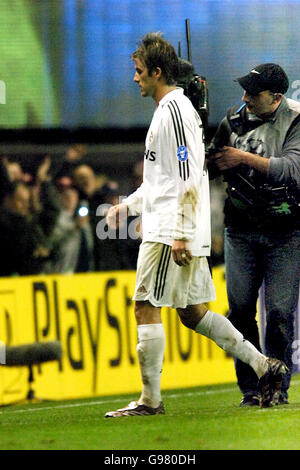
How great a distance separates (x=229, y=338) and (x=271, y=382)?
0.36 m

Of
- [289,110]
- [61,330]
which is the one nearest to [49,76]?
[61,330]

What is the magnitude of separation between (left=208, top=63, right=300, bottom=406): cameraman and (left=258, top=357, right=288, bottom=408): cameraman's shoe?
0.34 m

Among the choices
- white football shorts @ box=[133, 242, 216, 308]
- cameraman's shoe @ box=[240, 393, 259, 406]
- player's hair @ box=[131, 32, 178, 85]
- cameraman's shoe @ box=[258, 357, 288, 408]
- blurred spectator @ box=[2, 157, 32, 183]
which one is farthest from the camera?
blurred spectator @ box=[2, 157, 32, 183]

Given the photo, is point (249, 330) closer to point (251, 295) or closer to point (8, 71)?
point (251, 295)

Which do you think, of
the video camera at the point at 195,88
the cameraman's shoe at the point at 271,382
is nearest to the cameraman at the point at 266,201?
the video camera at the point at 195,88

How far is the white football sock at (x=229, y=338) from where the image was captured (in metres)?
6.29

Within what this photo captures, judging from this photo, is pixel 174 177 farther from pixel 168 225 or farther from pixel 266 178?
pixel 266 178

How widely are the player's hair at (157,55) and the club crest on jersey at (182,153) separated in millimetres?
454

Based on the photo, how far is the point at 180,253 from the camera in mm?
5855

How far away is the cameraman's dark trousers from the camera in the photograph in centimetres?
675
